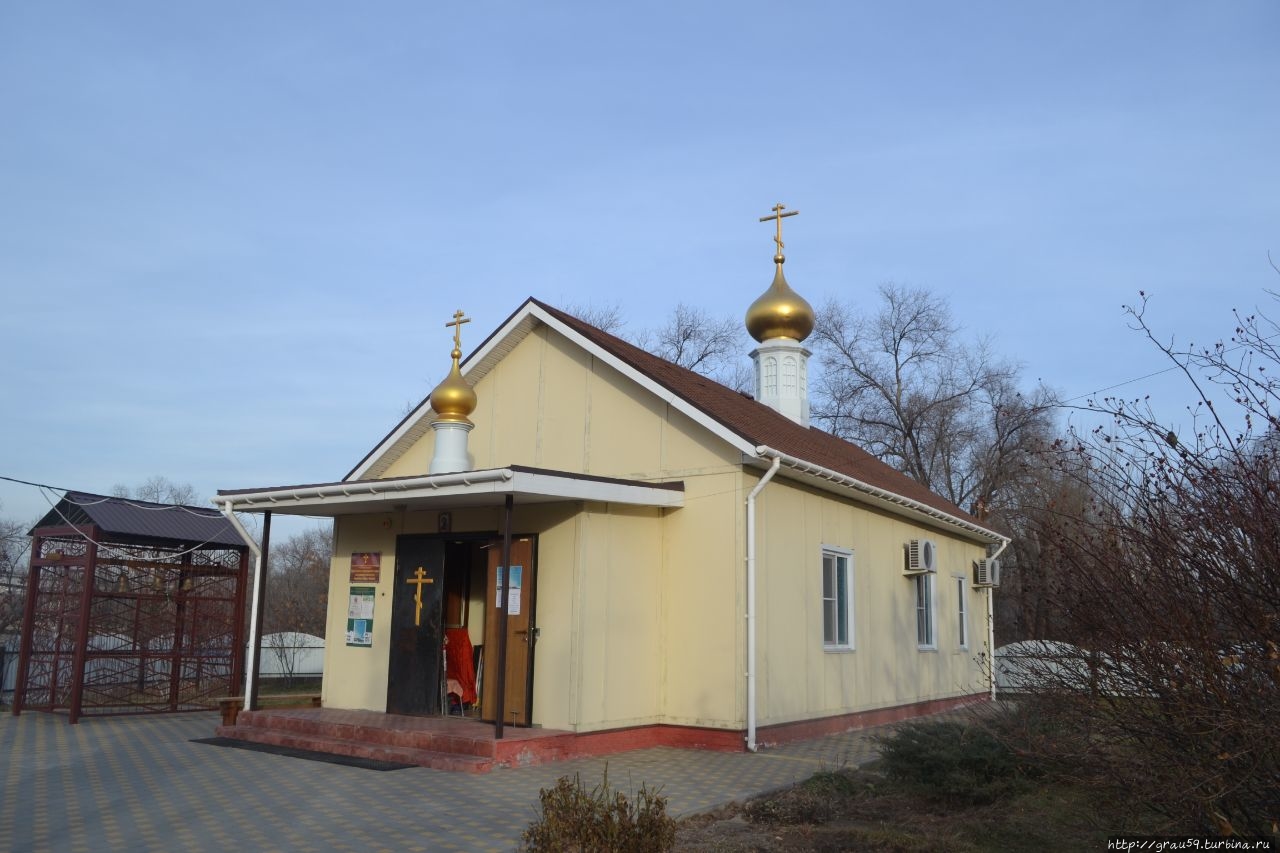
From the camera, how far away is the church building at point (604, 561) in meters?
11.0

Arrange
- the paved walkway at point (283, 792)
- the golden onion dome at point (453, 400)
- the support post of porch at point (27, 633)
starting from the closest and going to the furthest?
the paved walkway at point (283, 792)
the golden onion dome at point (453, 400)
the support post of porch at point (27, 633)

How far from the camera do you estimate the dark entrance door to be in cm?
1215

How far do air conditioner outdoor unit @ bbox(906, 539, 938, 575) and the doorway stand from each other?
679 cm

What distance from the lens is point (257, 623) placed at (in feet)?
42.2

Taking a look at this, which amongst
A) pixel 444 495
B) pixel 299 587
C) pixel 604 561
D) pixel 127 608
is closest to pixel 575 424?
pixel 604 561

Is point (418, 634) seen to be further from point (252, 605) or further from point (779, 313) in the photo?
point (779, 313)

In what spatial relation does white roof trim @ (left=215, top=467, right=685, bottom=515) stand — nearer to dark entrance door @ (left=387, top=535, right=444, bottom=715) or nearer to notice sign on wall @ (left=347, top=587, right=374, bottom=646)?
dark entrance door @ (left=387, top=535, right=444, bottom=715)

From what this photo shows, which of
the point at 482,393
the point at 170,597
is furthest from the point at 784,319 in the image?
the point at 170,597

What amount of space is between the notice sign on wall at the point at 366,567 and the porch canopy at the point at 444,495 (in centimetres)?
60

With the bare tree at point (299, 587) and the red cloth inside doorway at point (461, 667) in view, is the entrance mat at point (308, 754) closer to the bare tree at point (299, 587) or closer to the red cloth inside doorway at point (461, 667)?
the red cloth inside doorway at point (461, 667)

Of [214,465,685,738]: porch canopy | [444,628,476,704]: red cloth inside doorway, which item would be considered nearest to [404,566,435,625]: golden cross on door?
[444,628,476,704]: red cloth inside doorway

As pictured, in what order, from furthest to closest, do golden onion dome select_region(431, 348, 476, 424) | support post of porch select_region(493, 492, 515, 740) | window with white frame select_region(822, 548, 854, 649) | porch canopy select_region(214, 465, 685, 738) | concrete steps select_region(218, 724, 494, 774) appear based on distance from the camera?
window with white frame select_region(822, 548, 854, 649) → golden onion dome select_region(431, 348, 476, 424) → porch canopy select_region(214, 465, 685, 738) → support post of porch select_region(493, 492, 515, 740) → concrete steps select_region(218, 724, 494, 774)

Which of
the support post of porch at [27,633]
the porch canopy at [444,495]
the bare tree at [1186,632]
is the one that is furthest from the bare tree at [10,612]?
the bare tree at [1186,632]

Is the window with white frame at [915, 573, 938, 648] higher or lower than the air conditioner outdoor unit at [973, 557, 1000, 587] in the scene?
lower
